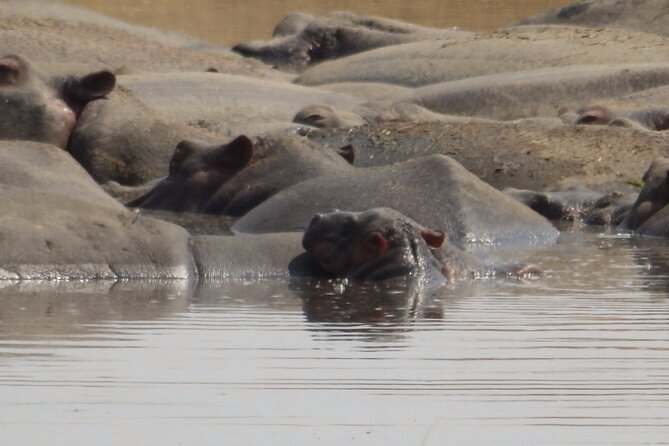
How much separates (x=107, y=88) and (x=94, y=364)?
24.3ft

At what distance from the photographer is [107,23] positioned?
65.3ft

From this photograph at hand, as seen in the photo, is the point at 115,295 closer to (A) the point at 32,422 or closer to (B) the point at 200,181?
(A) the point at 32,422

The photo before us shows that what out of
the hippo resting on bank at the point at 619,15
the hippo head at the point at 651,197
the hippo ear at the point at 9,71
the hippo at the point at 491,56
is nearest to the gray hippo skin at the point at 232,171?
the hippo ear at the point at 9,71

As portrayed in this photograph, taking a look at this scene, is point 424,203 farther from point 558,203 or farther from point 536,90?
point 536,90

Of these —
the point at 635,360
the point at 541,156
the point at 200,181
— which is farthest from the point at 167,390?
the point at 541,156

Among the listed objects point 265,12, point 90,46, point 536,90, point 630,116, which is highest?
point 265,12

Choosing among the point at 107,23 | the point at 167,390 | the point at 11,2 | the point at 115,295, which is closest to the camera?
the point at 167,390

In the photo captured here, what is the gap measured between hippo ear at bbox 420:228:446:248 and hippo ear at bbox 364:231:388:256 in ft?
0.56

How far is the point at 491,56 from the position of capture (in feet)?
56.6

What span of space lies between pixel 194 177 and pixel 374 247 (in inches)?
141

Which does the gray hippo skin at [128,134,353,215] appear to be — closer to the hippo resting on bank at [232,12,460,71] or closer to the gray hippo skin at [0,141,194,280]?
the gray hippo skin at [0,141,194,280]

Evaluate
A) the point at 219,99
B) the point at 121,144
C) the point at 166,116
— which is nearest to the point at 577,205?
the point at 121,144

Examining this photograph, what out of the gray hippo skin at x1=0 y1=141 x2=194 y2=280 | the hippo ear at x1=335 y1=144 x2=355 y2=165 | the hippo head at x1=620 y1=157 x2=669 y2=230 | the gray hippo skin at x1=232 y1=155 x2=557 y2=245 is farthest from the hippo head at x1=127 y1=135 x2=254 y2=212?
the gray hippo skin at x1=0 y1=141 x2=194 y2=280

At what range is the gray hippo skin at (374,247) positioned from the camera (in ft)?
23.4
